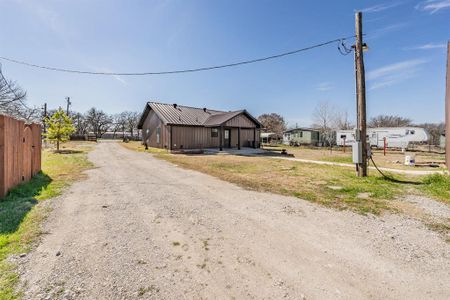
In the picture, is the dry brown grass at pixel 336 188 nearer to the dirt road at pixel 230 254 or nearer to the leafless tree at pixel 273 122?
the dirt road at pixel 230 254

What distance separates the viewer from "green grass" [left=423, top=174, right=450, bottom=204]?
641cm

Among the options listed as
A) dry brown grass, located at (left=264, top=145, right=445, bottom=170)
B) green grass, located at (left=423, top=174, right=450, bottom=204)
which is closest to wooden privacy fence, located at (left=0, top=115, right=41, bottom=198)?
green grass, located at (left=423, top=174, right=450, bottom=204)

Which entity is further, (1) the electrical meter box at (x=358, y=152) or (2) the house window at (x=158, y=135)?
(2) the house window at (x=158, y=135)

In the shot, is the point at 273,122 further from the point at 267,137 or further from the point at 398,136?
the point at 398,136

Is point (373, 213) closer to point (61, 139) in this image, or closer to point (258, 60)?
point (258, 60)

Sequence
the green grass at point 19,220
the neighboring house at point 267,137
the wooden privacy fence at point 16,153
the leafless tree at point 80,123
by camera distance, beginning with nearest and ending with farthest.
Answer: the green grass at point 19,220
the wooden privacy fence at point 16,153
the neighboring house at point 267,137
the leafless tree at point 80,123

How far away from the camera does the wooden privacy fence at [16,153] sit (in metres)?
5.49

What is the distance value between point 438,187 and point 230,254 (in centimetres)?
796

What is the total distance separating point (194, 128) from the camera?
78.8 feet

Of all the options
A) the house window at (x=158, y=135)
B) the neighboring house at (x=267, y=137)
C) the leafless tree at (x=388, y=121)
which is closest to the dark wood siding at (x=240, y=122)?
the house window at (x=158, y=135)

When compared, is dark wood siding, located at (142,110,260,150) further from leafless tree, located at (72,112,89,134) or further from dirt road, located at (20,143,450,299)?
leafless tree, located at (72,112,89,134)

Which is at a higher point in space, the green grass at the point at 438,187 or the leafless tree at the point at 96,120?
the leafless tree at the point at 96,120

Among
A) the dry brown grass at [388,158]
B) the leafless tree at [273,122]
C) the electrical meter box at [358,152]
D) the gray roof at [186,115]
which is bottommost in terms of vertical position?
the dry brown grass at [388,158]

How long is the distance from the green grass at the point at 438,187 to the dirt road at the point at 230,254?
3095 millimetres
